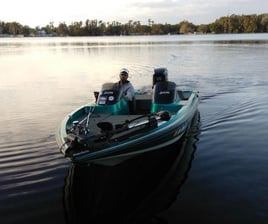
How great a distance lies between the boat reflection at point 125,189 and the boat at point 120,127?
1.26 feet

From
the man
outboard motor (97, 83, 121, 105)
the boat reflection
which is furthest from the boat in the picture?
the boat reflection

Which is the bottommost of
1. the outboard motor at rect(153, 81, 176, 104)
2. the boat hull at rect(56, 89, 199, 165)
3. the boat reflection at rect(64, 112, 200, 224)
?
the boat reflection at rect(64, 112, 200, 224)

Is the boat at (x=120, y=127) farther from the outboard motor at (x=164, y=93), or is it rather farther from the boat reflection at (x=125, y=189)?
the boat reflection at (x=125, y=189)

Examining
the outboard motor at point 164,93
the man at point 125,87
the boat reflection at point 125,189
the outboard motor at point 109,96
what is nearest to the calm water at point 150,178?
the boat reflection at point 125,189

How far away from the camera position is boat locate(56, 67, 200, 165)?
21.1ft

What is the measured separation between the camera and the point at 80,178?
280 inches

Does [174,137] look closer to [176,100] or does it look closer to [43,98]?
[176,100]

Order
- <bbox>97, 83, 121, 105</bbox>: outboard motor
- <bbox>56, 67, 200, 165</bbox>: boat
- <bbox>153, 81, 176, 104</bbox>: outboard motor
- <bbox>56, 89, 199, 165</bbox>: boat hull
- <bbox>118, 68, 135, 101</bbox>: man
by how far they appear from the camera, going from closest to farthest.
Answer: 1. <bbox>56, 89, 199, 165</bbox>: boat hull
2. <bbox>56, 67, 200, 165</bbox>: boat
3. <bbox>97, 83, 121, 105</bbox>: outboard motor
4. <bbox>153, 81, 176, 104</bbox>: outboard motor
5. <bbox>118, 68, 135, 101</bbox>: man

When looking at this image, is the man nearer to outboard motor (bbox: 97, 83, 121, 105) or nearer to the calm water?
outboard motor (bbox: 97, 83, 121, 105)

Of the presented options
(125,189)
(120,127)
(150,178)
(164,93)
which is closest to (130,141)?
(120,127)

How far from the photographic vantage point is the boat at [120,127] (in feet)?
21.1

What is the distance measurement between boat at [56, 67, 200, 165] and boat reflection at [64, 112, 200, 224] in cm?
38

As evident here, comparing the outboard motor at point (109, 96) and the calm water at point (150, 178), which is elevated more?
the outboard motor at point (109, 96)

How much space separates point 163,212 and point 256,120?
682 cm
